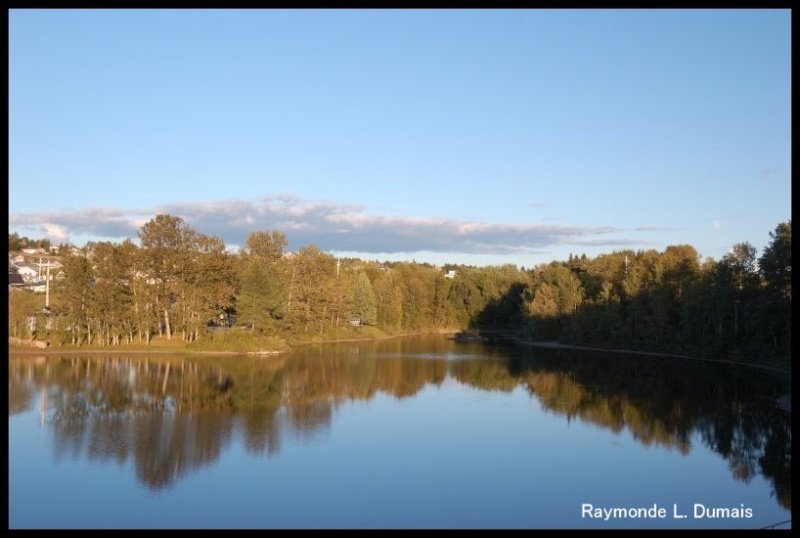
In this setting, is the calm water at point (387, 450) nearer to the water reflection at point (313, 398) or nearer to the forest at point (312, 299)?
the water reflection at point (313, 398)

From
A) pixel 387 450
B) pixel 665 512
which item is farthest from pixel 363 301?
pixel 665 512

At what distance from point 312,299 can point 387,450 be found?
168ft

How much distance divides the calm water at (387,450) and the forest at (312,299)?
9.37 m

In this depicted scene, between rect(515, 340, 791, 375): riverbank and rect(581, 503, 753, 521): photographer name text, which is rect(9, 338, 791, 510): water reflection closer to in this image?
rect(581, 503, 753, 521): photographer name text

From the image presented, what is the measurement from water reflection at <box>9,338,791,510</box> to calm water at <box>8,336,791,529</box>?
0.52ft

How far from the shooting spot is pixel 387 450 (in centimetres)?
2436

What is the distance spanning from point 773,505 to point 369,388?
25.5 meters

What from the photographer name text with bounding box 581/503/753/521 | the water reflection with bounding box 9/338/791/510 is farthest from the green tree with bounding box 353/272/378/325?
the photographer name text with bounding box 581/503/753/521

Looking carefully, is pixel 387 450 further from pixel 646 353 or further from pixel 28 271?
pixel 28 271

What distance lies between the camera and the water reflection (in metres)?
23.9

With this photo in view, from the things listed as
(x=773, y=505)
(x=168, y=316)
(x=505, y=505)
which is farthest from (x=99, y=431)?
(x=168, y=316)

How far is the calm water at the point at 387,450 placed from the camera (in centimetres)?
1734

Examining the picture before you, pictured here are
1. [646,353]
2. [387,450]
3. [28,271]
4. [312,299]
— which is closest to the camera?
[387,450]
